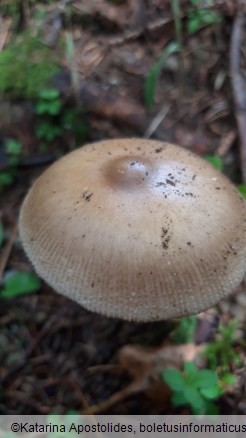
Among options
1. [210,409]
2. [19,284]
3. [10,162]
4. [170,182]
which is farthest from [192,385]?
[10,162]

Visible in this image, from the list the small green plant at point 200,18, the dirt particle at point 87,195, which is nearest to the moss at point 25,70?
the small green plant at point 200,18

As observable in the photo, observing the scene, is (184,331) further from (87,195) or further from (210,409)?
(87,195)

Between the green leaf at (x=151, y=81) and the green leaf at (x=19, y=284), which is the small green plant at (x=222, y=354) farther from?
the green leaf at (x=151, y=81)

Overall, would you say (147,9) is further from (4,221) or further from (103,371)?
(103,371)

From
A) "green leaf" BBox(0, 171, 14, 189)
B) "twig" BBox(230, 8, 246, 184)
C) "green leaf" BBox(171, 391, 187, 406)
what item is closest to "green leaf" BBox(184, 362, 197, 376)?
"green leaf" BBox(171, 391, 187, 406)

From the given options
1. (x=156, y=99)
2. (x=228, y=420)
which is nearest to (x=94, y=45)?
(x=156, y=99)

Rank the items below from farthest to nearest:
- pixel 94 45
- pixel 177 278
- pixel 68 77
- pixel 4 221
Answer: pixel 94 45, pixel 68 77, pixel 4 221, pixel 177 278
